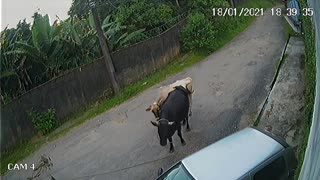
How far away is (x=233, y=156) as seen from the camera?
7.82 m

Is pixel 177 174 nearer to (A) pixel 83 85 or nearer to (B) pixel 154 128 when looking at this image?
(B) pixel 154 128

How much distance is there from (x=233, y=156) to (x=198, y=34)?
361 inches

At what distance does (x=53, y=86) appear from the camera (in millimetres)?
12898

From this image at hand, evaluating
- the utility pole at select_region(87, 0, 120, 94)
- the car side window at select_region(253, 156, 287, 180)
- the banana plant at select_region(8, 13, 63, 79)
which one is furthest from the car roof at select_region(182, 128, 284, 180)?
the banana plant at select_region(8, 13, 63, 79)

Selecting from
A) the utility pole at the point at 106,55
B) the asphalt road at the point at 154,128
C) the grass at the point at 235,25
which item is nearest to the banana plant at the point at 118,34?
the utility pole at the point at 106,55

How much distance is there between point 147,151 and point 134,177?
0.97 meters

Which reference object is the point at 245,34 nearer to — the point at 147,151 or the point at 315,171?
the point at 147,151

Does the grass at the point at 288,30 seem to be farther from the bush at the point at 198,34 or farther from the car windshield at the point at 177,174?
the car windshield at the point at 177,174

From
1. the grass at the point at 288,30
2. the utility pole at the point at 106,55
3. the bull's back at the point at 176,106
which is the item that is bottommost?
the grass at the point at 288,30

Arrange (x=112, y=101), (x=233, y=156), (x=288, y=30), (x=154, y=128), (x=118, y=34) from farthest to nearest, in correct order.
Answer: (x=288, y=30) → (x=118, y=34) → (x=112, y=101) → (x=154, y=128) → (x=233, y=156)

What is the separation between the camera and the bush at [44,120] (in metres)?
12.5

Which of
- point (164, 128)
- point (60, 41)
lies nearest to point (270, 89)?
point (164, 128)

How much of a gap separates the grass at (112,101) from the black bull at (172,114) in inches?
134

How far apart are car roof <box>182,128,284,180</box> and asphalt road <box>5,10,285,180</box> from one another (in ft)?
7.46
